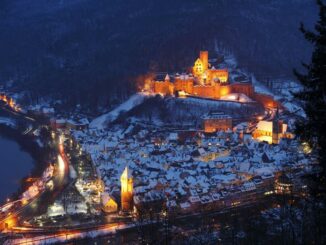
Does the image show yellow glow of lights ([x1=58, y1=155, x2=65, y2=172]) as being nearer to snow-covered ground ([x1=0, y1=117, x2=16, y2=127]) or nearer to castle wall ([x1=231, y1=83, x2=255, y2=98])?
castle wall ([x1=231, y1=83, x2=255, y2=98])

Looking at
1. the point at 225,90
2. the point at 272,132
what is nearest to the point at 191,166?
the point at 272,132

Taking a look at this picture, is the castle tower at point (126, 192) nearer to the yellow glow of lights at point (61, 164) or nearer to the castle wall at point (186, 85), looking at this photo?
the yellow glow of lights at point (61, 164)

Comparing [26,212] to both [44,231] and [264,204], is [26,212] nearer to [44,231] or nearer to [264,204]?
[44,231]

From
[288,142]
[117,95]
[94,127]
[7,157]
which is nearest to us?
[288,142]

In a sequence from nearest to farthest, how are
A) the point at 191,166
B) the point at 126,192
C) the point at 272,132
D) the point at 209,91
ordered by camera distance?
the point at 126,192
the point at 191,166
the point at 272,132
the point at 209,91

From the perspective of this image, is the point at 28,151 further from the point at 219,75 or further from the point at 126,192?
the point at 126,192

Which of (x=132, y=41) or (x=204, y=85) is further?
(x=132, y=41)

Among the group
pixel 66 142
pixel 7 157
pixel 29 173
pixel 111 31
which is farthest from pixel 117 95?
pixel 111 31
